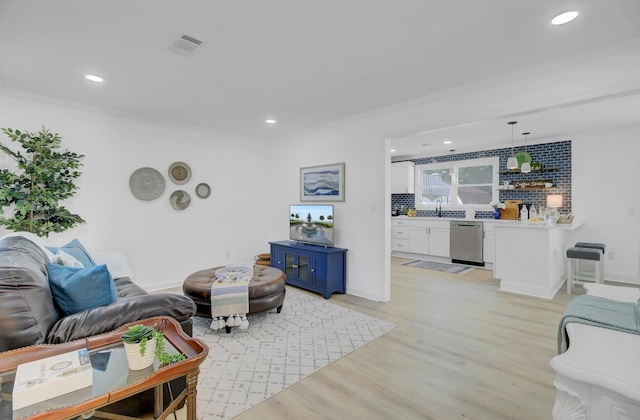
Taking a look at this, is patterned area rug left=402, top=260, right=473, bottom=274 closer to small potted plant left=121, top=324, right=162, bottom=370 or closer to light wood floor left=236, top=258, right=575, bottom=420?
light wood floor left=236, top=258, right=575, bottom=420

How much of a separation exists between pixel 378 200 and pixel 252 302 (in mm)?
2026

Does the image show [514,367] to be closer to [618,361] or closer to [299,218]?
[618,361]

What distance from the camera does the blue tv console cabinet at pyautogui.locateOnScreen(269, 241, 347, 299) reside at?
4012 millimetres

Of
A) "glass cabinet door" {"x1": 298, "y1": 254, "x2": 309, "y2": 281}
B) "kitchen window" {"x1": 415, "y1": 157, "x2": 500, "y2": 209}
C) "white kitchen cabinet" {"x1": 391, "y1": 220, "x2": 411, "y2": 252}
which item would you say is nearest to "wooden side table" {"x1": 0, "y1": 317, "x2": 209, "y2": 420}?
"glass cabinet door" {"x1": 298, "y1": 254, "x2": 309, "y2": 281}

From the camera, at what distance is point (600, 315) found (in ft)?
4.09

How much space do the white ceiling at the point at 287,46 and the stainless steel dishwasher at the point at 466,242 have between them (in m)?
2.79

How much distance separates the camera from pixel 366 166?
4062mm

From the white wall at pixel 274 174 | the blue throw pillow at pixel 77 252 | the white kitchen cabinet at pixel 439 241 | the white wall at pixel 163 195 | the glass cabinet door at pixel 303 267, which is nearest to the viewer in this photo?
the blue throw pillow at pixel 77 252

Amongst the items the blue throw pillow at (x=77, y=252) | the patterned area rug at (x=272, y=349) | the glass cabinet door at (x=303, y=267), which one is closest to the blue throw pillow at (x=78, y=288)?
the patterned area rug at (x=272, y=349)

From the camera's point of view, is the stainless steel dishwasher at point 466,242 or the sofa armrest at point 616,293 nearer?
the sofa armrest at point 616,293

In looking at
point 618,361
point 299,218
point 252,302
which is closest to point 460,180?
point 299,218

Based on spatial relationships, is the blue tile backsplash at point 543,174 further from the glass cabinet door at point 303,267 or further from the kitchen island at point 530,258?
the glass cabinet door at point 303,267

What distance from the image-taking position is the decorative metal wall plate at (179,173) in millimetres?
4477

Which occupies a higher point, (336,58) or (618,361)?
(336,58)
